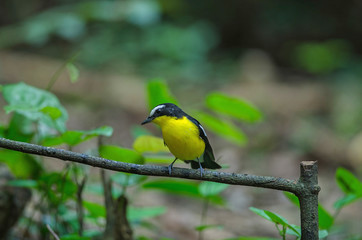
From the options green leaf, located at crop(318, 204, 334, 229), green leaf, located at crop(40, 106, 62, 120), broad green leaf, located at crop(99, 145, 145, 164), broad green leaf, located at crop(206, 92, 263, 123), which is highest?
broad green leaf, located at crop(206, 92, 263, 123)

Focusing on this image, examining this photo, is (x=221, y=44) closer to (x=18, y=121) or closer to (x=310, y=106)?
(x=310, y=106)

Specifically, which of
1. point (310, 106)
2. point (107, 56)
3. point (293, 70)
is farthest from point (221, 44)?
point (310, 106)

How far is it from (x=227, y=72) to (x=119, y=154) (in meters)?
8.28

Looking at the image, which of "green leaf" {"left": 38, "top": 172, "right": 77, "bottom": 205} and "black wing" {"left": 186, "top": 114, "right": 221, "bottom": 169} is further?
"black wing" {"left": 186, "top": 114, "right": 221, "bottom": 169}

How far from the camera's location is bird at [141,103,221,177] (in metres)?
2.76

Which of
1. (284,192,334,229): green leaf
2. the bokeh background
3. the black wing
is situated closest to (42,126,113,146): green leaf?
the black wing

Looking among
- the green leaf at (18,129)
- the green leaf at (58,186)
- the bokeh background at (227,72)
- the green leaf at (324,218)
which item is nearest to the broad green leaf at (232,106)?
the green leaf at (324,218)

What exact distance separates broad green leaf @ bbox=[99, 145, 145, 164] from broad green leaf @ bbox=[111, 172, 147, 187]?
0.75 ft

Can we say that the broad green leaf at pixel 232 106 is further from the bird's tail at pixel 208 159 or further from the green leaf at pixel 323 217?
the green leaf at pixel 323 217

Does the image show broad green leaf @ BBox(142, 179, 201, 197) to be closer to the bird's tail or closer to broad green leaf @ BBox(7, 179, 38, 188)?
the bird's tail

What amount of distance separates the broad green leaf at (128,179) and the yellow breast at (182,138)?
26 centimetres

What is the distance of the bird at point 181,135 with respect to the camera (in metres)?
2.76

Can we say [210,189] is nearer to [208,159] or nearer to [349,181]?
[208,159]

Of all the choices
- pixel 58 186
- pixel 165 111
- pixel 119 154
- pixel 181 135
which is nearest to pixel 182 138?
pixel 181 135
